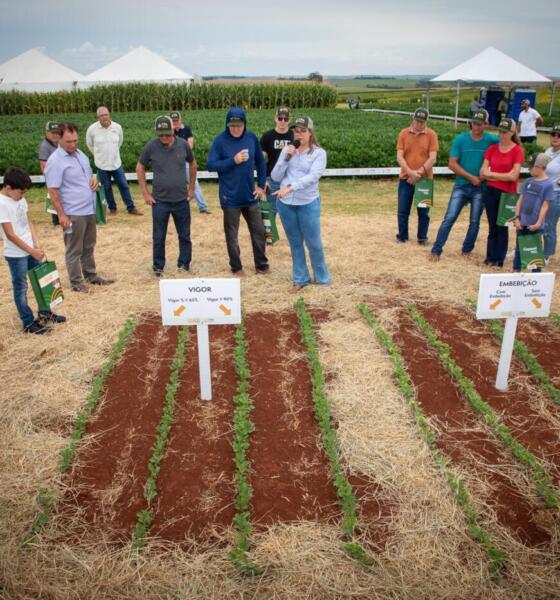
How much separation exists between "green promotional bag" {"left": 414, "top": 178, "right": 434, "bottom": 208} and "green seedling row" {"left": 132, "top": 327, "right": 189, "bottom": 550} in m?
4.48

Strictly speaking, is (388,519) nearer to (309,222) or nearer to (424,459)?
(424,459)

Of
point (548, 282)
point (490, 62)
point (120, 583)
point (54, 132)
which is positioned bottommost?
point (120, 583)

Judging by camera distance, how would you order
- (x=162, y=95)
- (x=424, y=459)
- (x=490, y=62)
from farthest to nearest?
(x=162, y=95), (x=490, y=62), (x=424, y=459)

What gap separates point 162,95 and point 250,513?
44440 mm

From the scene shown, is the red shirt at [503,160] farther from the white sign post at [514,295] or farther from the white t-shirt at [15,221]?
the white t-shirt at [15,221]

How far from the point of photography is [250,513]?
354cm

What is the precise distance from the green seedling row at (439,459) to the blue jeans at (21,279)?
3.77 meters

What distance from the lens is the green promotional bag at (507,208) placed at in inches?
291

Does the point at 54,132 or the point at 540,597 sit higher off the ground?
the point at 54,132

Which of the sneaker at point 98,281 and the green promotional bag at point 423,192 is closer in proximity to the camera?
the sneaker at point 98,281

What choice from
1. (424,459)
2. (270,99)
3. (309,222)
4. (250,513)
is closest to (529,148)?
(309,222)

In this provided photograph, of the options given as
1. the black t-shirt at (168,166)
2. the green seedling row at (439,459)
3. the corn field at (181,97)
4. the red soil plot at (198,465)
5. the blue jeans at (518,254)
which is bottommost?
the red soil plot at (198,465)

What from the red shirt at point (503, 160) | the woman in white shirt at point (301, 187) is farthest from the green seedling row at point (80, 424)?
the red shirt at point (503, 160)

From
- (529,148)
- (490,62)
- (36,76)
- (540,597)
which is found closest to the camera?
(540,597)
